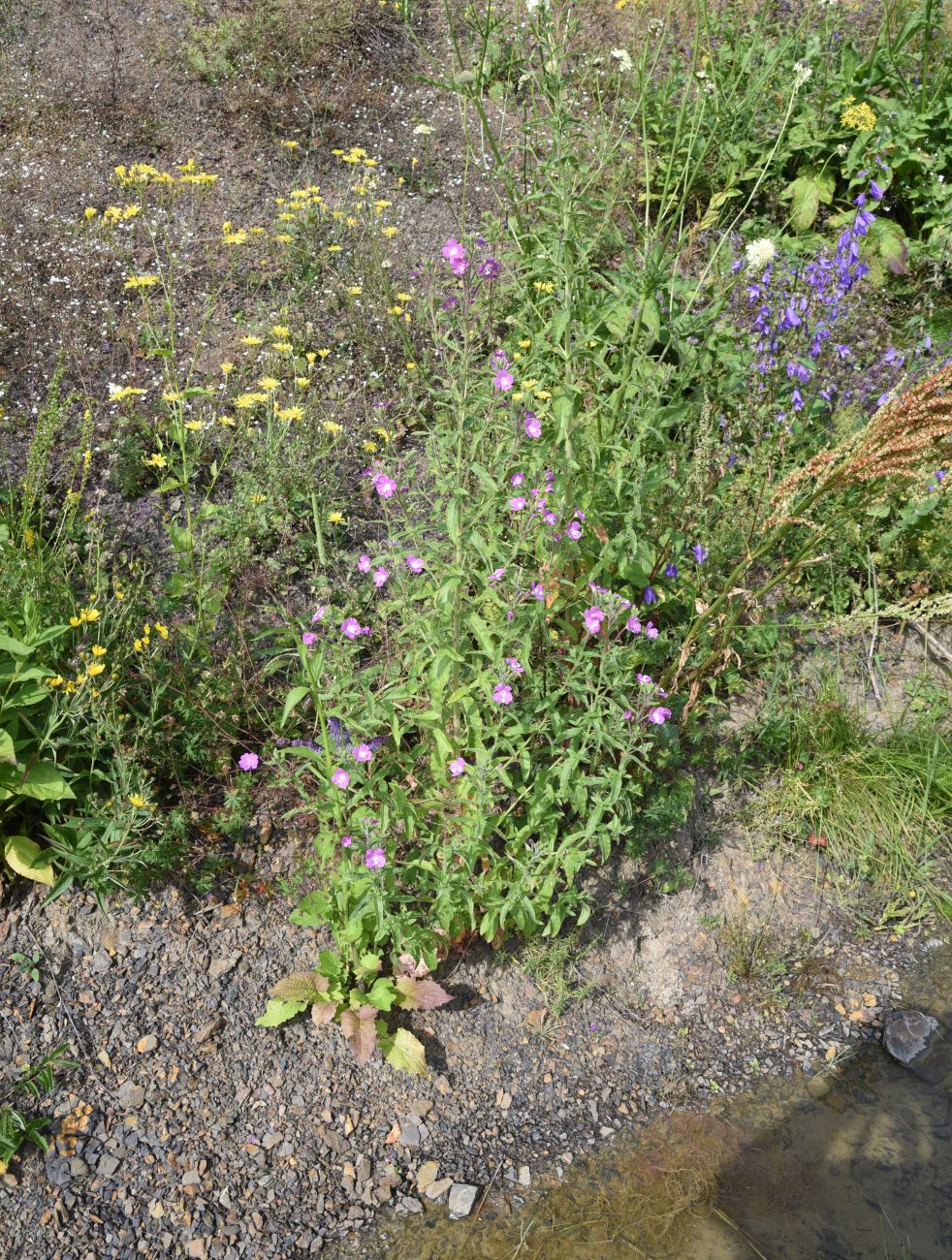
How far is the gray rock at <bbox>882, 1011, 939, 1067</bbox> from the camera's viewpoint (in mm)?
3068

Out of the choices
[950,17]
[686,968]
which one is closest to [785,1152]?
[686,968]

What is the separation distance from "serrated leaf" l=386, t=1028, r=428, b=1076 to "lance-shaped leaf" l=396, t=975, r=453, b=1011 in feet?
0.26

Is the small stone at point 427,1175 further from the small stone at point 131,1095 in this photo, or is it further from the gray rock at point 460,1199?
the small stone at point 131,1095

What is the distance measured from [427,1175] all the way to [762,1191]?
3.03 ft

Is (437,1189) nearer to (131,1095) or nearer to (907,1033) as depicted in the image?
(131,1095)

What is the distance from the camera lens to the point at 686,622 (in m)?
3.52

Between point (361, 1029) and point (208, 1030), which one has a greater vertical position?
point (361, 1029)

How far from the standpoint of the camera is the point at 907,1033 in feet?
10.2

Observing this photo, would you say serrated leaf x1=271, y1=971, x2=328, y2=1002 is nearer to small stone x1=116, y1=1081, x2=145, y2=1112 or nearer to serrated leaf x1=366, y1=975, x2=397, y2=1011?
serrated leaf x1=366, y1=975, x2=397, y2=1011

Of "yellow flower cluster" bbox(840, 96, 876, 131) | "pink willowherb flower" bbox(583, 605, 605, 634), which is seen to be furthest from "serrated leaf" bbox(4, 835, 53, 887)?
"yellow flower cluster" bbox(840, 96, 876, 131)

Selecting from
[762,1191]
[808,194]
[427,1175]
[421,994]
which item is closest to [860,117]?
[808,194]

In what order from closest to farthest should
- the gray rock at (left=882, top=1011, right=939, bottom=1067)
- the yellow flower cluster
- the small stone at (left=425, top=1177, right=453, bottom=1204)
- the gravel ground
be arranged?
the gravel ground → the small stone at (left=425, top=1177, right=453, bottom=1204) → the gray rock at (left=882, top=1011, right=939, bottom=1067) → the yellow flower cluster

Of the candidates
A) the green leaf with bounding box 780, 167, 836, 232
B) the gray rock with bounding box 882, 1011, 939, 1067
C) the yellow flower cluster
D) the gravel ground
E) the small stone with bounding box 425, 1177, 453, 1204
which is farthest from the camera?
the green leaf with bounding box 780, 167, 836, 232

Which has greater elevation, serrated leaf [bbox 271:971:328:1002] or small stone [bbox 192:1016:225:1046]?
serrated leaf [bbox 271:971:328:1002]
